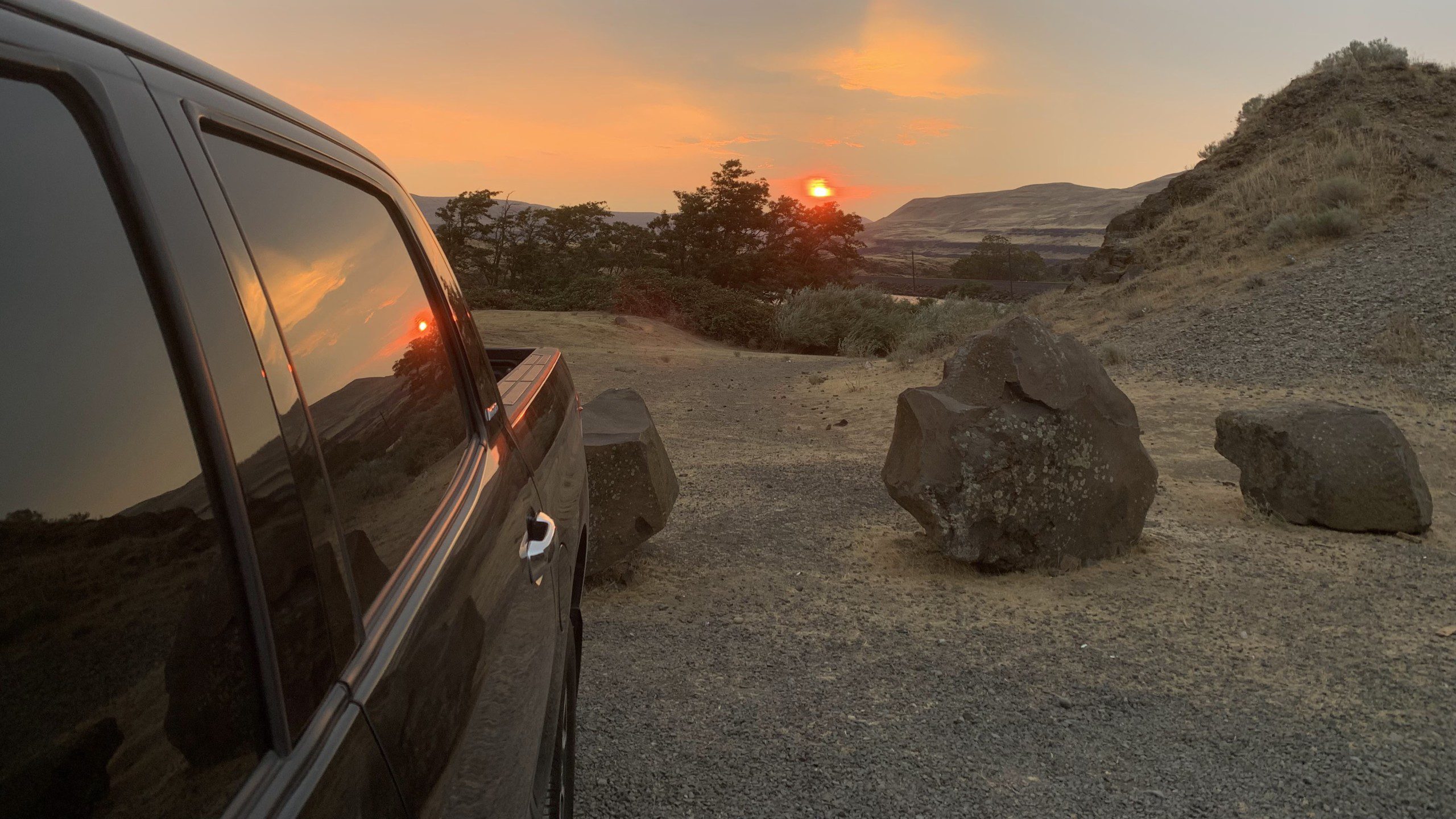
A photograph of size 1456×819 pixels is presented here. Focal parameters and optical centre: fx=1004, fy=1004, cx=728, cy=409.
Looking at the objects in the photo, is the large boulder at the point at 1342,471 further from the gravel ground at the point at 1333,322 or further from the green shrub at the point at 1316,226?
the green shrub at the point at 1316,226

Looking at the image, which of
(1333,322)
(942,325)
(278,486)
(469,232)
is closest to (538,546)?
(278,486)

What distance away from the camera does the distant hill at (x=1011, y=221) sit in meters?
83.9

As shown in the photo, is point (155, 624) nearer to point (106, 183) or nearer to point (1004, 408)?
point (106, 183)

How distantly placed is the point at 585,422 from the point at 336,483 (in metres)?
4.37

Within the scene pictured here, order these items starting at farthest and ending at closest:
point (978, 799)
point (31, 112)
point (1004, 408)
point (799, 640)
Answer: point (1004, 408), point (799, 640), point (978, 799), point (31, 112)

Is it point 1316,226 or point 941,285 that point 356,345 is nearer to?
point 1316,226

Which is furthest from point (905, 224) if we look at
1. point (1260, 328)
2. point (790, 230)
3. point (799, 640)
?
point (799, 640)

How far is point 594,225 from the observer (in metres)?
32.0

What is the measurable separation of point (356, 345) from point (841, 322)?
19766 millimetres

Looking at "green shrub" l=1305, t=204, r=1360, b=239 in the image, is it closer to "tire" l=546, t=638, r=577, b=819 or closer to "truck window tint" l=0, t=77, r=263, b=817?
"tire" l=546, t=638, r=577, b=819

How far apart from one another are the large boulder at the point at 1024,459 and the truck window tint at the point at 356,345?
3.57 meters

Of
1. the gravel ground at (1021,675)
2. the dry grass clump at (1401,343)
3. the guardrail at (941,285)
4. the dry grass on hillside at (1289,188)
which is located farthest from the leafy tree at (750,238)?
the gravel ground at (1021,675)

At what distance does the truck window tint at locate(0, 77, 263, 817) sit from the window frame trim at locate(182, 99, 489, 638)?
201mm

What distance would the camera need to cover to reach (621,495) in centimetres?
509
